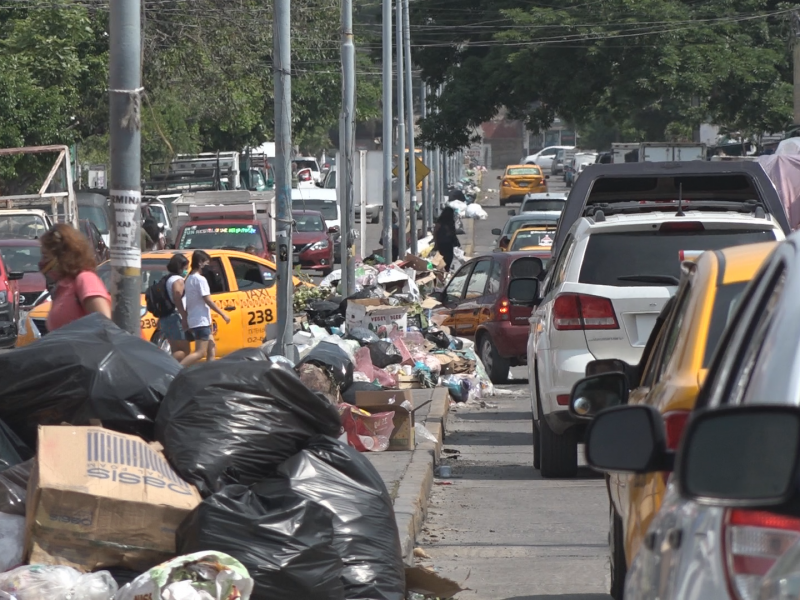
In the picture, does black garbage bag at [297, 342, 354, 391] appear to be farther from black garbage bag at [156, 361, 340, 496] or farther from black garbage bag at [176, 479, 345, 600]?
black garbage bag at [176, 479, 345, 600]

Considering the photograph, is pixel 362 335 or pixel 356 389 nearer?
pixel 356 389

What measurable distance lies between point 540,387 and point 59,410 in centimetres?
406

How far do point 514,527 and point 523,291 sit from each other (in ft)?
8.96

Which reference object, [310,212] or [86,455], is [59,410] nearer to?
[86,455]

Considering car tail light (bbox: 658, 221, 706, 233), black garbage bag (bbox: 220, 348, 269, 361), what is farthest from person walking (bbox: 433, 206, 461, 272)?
black garbage bag (bbox: 220, 348, 269, 361)

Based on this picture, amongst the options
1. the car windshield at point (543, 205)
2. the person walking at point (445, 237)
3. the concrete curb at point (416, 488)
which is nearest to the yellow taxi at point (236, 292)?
the concrete curb at point (416, 488)

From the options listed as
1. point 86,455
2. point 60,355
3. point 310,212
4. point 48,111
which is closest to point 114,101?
point 60,355

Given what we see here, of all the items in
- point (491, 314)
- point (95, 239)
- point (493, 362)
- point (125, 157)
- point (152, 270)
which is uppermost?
point (125, 157)

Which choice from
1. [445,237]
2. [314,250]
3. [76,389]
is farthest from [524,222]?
[76,389]

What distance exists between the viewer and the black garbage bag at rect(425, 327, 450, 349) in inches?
620

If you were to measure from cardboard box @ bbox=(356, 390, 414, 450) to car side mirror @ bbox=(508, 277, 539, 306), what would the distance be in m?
1.16

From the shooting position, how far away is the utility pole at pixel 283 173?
43.3 ft

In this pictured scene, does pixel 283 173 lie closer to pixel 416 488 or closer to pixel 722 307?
pixel 416 488

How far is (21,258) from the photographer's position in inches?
838
